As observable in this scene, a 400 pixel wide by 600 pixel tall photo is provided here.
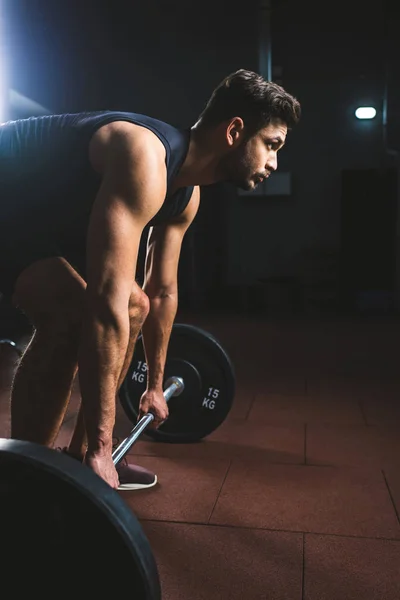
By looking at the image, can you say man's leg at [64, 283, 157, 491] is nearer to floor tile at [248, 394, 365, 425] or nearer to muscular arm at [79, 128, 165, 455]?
muscular arm at [79, 128, 165, 455]

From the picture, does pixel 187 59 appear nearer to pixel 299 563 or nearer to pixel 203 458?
pixel 203 458

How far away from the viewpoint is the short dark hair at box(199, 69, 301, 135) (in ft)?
3.65

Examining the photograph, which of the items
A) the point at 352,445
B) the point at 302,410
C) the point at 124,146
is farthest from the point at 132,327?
the point at 302,410

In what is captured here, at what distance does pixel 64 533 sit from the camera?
747 mm

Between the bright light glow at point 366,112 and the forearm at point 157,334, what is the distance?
14.4ft

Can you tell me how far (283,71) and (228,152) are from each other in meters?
4.68

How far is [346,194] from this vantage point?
202 inches

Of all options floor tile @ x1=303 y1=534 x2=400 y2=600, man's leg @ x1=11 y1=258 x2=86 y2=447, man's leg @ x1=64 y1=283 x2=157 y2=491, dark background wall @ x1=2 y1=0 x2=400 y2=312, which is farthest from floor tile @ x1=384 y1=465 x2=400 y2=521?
dark background wall @ x1=2 y1=0 x2=400 y2=312

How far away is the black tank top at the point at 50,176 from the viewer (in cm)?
105

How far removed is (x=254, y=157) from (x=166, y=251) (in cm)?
39

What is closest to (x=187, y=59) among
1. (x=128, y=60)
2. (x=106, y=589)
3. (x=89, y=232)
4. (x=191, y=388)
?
(x=128, y=60)

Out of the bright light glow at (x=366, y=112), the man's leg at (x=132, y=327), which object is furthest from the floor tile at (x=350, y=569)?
the bright light glow at (x=366, y=112)

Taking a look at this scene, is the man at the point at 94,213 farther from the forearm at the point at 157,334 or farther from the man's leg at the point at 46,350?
the forearm at the point at 157,334

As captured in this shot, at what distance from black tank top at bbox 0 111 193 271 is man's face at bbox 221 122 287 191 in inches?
4.1
